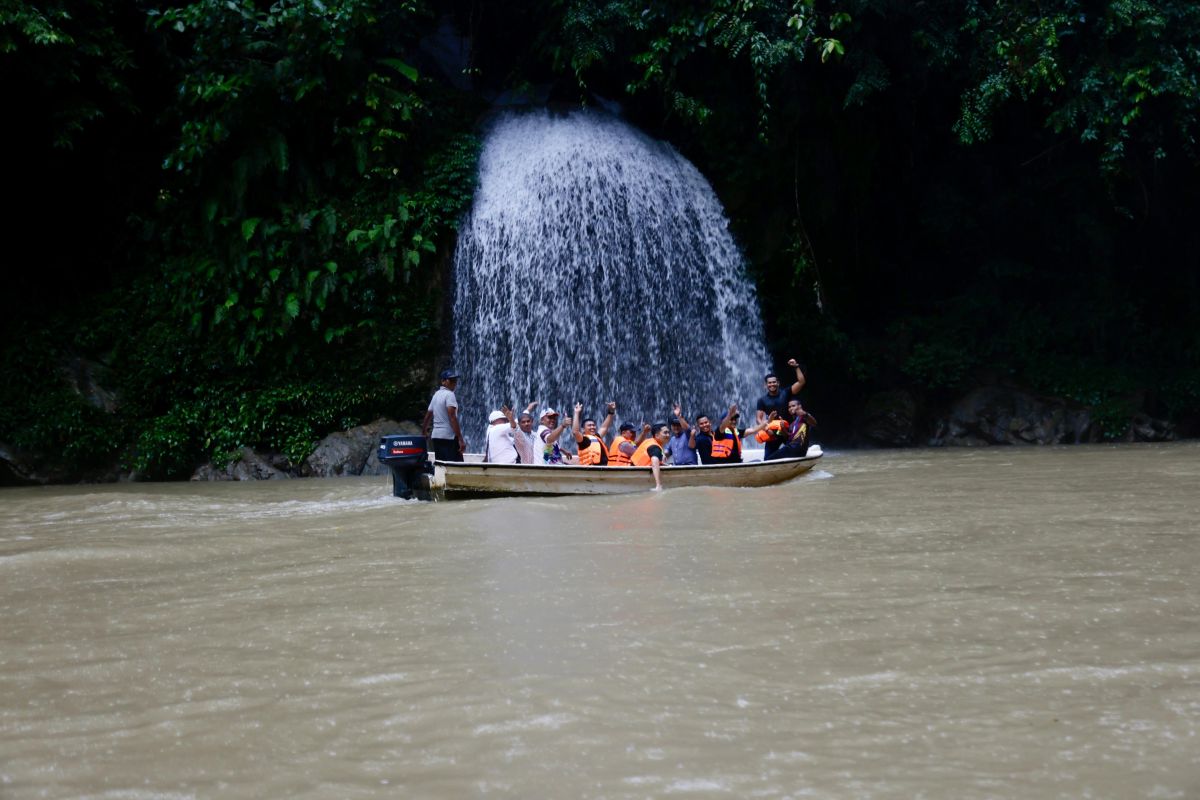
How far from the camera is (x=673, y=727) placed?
11.7ft

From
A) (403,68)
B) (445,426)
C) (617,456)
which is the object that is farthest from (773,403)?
(403,68)

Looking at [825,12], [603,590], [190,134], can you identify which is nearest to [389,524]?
[603,590]

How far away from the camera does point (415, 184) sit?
17.3m

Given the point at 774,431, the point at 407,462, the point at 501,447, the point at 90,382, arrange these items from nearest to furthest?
the point at 407,462 → the point at 501,447 → the point at 774,431 → the point at 90,382

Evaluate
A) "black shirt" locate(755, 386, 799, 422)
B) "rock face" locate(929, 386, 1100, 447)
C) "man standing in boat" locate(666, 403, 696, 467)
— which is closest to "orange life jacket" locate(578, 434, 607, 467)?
"man standing in boat" locate(666, 403, 696, 467)

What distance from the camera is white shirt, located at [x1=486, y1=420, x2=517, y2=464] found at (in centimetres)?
1132

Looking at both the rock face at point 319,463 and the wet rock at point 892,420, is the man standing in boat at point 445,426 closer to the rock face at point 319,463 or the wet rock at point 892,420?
the rock face at point 319,463

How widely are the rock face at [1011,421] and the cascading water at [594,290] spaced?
399 cm

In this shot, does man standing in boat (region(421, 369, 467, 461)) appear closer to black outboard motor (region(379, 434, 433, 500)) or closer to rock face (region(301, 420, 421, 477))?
black outboard motor (region(379, 434, 433, 500))

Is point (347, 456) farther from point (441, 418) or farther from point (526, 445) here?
point (526, 445)

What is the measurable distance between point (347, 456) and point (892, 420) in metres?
9.15

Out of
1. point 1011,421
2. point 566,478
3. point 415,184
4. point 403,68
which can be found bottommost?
point 566,478

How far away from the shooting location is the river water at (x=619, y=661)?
325 centimetres

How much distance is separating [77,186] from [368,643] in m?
14.7
